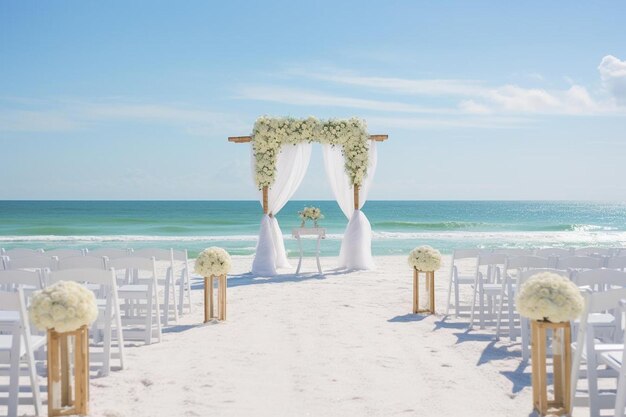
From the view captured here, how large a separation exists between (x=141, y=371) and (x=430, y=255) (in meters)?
3.56

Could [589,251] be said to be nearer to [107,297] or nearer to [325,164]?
[107,297]

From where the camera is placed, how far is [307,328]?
20.3ft

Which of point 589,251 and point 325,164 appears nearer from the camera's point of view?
point 589,251

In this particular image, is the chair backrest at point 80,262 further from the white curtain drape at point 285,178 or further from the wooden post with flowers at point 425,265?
the white curtain drape at point 285,178

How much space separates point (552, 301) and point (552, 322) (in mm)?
166

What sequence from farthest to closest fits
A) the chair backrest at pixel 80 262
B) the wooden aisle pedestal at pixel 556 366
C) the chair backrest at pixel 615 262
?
the chair backrest at pixel 615 262
the chair backrest at pixel 80 262
the wooden aisle pedestal at pixel 556 366

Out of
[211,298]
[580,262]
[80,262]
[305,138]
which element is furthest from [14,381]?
[305,138]

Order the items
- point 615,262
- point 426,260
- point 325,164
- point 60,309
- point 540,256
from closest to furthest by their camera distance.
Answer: point 60,309 → point 615,262 → point 540,256 → point 426,260 → point 325,164

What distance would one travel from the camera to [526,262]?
5289 mm

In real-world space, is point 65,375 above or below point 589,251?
below

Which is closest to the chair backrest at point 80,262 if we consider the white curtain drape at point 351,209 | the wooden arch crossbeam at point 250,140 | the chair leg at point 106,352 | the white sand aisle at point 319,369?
the chair leg at point 106,352

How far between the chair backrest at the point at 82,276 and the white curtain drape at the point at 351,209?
7.34 meters

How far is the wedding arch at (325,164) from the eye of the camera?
1119 centimetres

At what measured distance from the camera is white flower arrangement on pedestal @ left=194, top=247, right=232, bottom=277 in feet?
21.4
